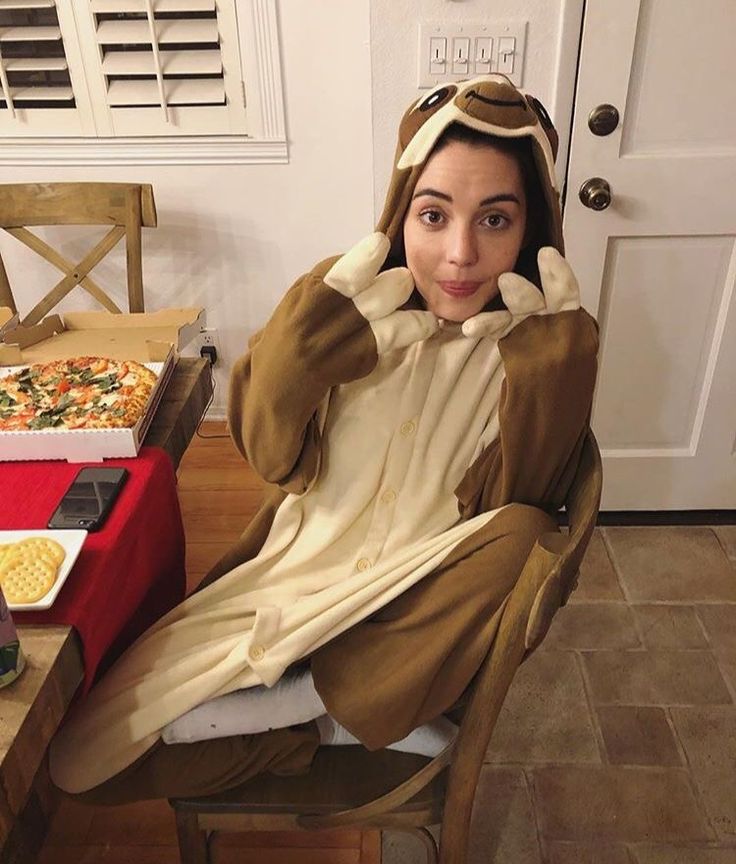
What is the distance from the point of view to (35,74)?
213cm

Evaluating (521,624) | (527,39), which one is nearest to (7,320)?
(521,624)

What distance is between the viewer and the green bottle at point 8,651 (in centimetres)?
70

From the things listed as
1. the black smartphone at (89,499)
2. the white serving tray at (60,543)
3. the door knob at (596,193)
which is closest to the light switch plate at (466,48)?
the door knob at (596,193)

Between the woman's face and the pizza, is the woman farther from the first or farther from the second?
the pizza

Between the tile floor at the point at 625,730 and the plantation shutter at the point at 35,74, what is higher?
the plantation shutter at the point at 35,74

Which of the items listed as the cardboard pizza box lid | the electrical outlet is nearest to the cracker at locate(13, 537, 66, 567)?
the cardboard pizza box lid

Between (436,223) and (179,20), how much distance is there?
1.51 meters

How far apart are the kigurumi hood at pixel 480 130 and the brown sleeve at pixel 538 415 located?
9cm

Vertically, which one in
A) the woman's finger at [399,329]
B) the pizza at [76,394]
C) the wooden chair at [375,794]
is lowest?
the wooden chair at [375,794]

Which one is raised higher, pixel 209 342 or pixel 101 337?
pixel 101 337

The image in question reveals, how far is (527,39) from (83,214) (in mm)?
1233

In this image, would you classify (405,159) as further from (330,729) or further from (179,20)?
(179,20)

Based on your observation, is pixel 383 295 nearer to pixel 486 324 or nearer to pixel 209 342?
pixel 486 324

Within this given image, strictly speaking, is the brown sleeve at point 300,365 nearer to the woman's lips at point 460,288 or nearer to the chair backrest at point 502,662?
the woman's lips at point 460,288
